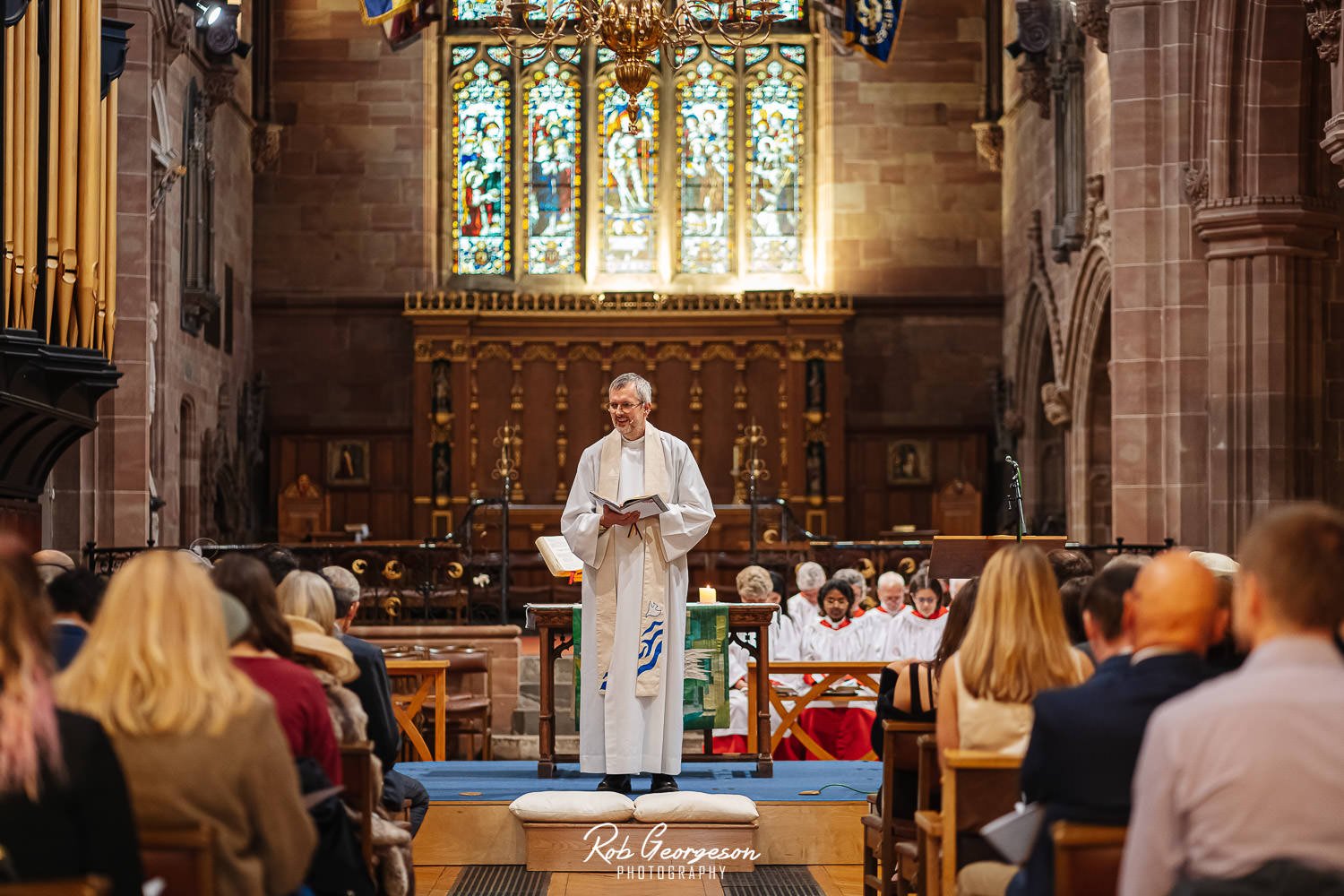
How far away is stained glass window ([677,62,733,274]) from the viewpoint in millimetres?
21938

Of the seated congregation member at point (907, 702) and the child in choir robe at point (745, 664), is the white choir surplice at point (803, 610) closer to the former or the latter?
the child in choir robe at point (745, 664)

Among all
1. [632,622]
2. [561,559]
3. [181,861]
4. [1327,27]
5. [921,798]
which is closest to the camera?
[181,861]

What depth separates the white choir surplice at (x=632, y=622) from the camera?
7641 mm

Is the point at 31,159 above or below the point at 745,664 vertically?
above

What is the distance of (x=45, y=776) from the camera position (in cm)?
317

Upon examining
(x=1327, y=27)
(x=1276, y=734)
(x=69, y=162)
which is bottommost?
(x=1276, y=734)

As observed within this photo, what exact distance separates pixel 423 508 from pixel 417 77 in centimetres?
519

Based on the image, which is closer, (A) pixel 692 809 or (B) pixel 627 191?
(A) pixel 692 809

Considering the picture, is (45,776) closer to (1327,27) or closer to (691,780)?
(691,780)

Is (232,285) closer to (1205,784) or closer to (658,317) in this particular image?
(658,317)

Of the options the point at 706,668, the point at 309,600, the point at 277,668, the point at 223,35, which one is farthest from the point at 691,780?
the point at 223,35

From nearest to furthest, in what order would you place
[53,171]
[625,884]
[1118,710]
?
[1118,710] < [625,884] < [53,171]

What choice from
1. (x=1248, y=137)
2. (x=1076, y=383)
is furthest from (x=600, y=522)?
(x=1076, y=383)

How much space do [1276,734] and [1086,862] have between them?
748 millimetres
